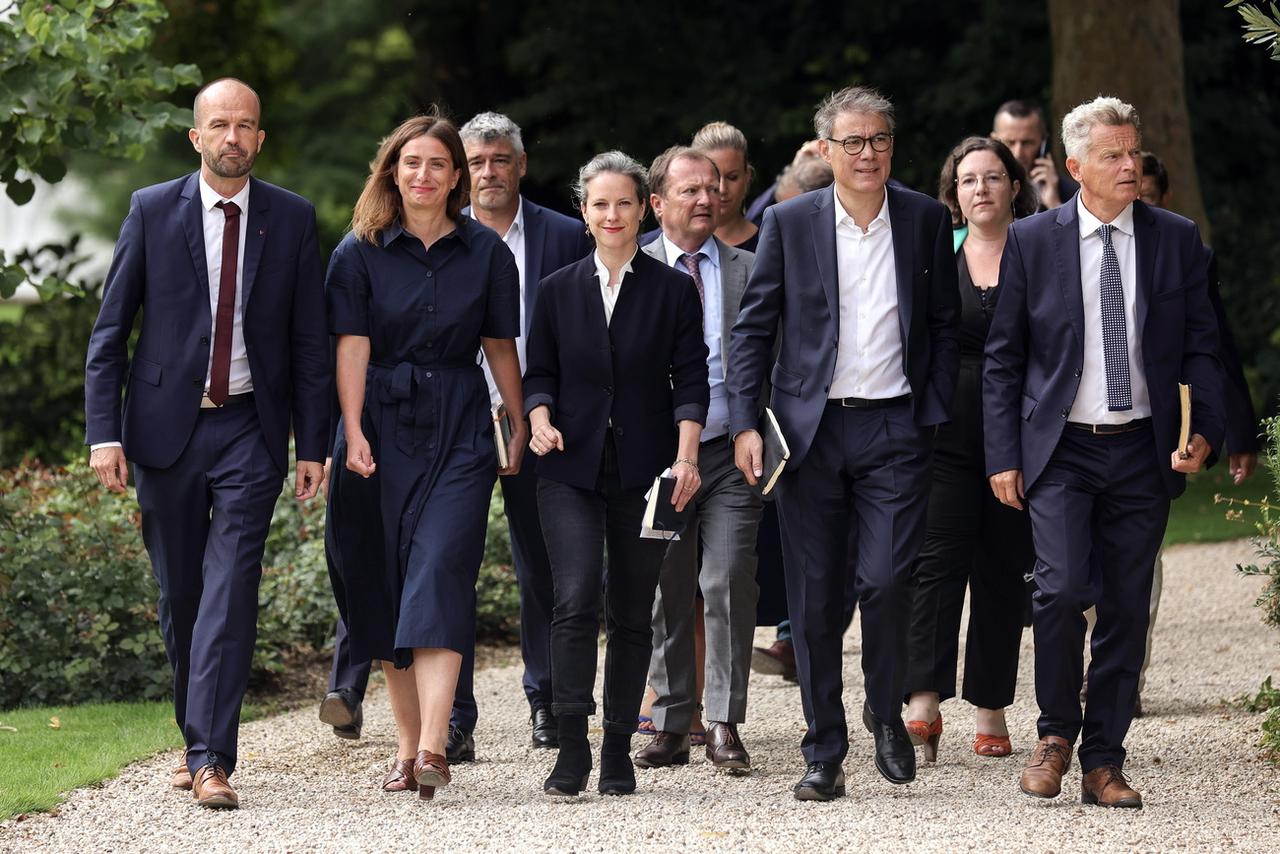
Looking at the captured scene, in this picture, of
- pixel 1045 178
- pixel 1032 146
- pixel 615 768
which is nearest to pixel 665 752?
pixel 615 768

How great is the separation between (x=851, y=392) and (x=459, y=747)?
1.98 metres

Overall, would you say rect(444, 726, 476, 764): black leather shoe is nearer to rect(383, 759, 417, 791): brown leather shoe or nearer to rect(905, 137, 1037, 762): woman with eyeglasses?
rect(383, 759, 417, 791): brown leather shoe

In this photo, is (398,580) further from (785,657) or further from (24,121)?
(24,121)

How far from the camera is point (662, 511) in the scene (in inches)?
230

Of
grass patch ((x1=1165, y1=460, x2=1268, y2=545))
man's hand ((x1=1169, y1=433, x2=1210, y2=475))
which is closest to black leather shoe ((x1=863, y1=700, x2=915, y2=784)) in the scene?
man's hand ((x1=1169, y1=433, x2=1210, y2=475))

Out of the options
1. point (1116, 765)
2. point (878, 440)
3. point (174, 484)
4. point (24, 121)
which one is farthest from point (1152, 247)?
point (24, 121)

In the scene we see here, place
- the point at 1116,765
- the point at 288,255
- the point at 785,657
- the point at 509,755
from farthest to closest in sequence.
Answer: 1. the point at 785,657
2. the point at 509,755
3. the point at 288,255
4. the point at 1116,765

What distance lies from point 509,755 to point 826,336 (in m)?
2.03

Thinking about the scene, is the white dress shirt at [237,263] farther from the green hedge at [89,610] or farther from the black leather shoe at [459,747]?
the green hedge at [89,610]

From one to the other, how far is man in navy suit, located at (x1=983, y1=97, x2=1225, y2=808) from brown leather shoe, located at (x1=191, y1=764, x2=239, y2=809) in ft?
8.25

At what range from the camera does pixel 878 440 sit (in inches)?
231

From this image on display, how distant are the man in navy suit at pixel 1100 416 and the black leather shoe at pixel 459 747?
6.68ft

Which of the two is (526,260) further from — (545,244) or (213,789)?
(213,789)

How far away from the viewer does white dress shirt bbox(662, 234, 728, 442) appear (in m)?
6.73
